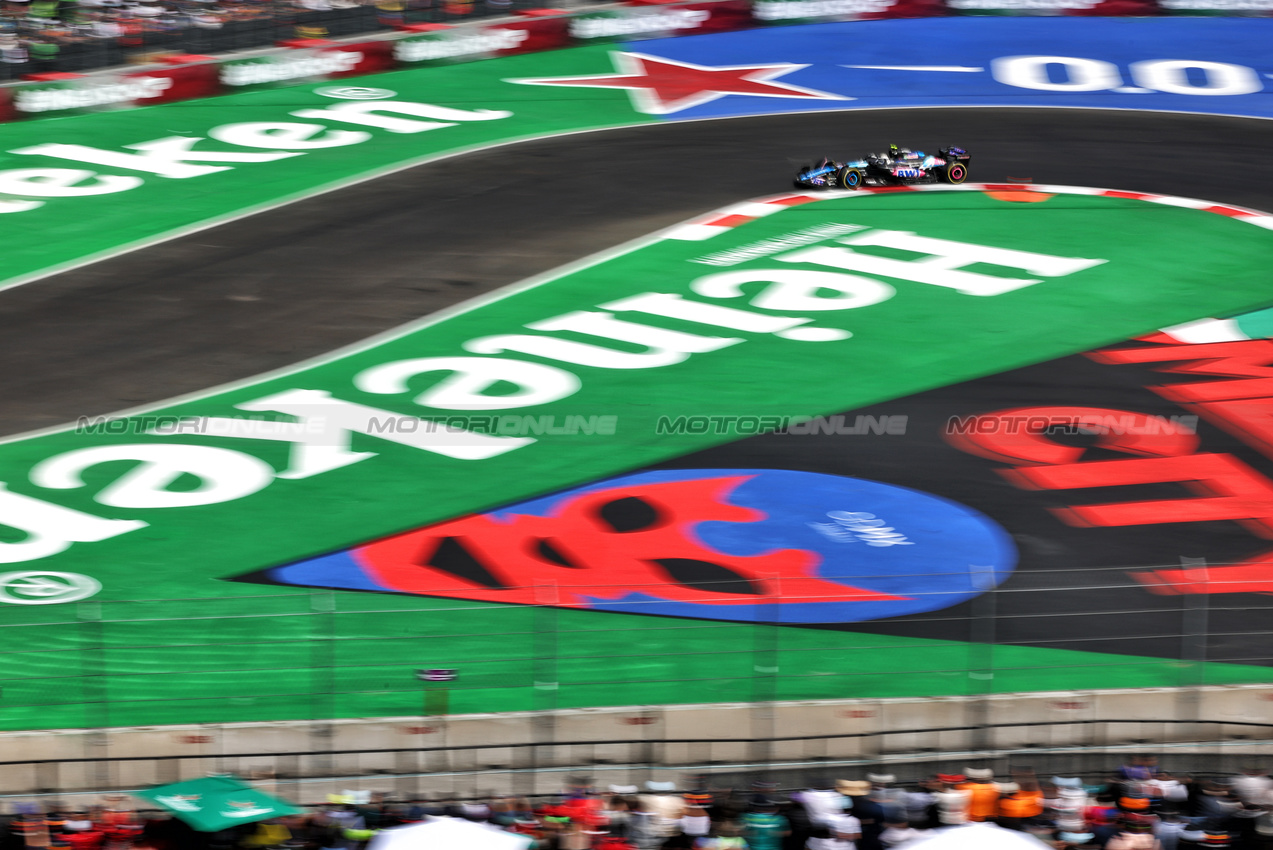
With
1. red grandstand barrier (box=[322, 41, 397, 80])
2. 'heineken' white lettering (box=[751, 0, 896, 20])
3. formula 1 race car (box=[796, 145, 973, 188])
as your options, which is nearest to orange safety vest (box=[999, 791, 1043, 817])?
formula 1 race car (box=[796, 145, 973, 188])

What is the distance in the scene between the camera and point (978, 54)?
33.6 metres

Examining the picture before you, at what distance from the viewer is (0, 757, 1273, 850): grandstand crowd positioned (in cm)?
976

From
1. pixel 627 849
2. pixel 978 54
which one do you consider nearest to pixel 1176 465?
pixel 627 849

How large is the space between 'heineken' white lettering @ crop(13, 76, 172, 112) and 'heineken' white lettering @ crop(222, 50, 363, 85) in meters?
1.32

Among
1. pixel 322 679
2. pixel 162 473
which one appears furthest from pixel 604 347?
pixel 322 679

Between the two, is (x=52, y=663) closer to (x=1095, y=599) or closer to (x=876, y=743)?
(x=876, y=743)

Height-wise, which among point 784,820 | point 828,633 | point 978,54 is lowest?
point 784,820

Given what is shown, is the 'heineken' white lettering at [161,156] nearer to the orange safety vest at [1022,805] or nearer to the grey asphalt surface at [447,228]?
the grey asphalt surface at [447,228]

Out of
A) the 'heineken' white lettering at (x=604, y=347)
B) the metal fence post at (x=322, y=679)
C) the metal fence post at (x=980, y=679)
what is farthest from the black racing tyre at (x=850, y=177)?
the metal fence post at (x=322, y=679)

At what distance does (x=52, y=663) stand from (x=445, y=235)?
1424 centimetres

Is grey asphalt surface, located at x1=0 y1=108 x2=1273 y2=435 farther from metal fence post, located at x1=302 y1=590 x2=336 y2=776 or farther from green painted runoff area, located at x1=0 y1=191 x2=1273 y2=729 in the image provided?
metal fence post, located at x1=302 y1=590 x2=336 y2=776

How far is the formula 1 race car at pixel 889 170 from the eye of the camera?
83.0ft

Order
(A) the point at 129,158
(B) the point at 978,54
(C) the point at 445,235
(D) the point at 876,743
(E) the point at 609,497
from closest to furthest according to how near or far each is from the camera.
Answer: (D) the point at 876,743
(E) the point at 609,497
(C) the point at 445,235
(A) the point at 129,158
(B) the point at 978,54

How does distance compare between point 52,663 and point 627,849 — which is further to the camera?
point 52,663
